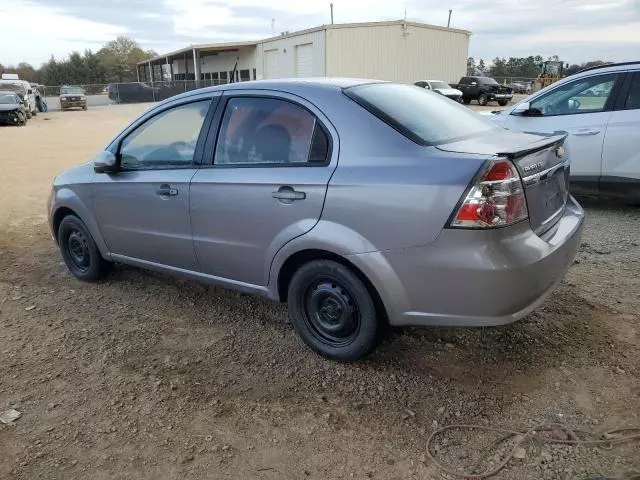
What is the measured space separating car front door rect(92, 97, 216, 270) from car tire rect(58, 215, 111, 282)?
33 cm

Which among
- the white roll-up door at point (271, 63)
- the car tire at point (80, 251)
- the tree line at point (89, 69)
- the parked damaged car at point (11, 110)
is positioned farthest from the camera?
the tree line at point (89, 69)

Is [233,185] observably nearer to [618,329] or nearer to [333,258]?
[333,258]

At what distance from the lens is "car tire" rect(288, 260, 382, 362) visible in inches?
120

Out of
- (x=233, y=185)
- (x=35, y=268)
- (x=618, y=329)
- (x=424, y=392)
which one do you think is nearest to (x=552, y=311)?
(x=618, y=329)

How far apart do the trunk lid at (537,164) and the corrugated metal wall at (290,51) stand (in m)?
31.3

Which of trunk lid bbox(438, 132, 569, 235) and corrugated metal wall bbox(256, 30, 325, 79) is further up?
corrugated metal wall bbox(256, 30, 325, 79)

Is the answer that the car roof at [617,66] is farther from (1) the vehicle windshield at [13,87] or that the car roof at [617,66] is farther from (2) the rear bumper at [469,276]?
(1) the vehicle windshield at [13,87]

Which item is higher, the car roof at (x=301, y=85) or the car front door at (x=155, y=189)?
the car roof at (x=301, y=85)

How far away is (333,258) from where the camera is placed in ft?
10.2

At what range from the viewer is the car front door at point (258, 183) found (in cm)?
309

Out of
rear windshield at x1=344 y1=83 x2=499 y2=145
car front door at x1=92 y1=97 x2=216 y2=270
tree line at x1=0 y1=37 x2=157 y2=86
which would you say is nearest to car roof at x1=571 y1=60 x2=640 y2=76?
rear windshield at x1=344 y1=83 x2=499 y2=145

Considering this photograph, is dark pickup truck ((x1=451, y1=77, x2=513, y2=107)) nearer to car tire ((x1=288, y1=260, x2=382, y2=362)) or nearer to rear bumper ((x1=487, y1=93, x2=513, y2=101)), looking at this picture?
rear bumper ((x1=487, y1=93, x2=513, y2=101))

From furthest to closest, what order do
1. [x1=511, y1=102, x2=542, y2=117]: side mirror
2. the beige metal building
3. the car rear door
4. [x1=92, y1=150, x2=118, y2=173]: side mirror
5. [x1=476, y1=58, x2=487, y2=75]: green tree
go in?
[x1=476, y1=58, x2=487, y2=75]: green tree < the beige metal building < [x1=511, y1=102, x2=542, y2=117]: side mirror < the car rear door < [x1=92, y1=150, x2=118, y2=173]: side mirror

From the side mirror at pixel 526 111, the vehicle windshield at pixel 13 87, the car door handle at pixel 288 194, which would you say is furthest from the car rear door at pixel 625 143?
the vehicle windshield at pixel 13 87
